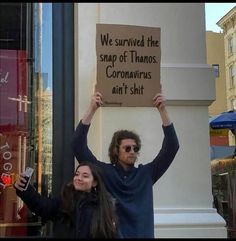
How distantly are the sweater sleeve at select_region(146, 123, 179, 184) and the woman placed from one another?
1.60 feet

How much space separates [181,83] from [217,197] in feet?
17.9

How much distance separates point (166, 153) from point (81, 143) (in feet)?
1.86

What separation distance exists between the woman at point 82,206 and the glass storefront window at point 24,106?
1017mm

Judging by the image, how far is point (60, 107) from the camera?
14.6 feet

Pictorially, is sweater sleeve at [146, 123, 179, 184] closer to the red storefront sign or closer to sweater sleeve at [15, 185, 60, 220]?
sweater sleeve at [15, 185, 60, 220]

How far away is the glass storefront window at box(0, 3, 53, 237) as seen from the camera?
439 cm

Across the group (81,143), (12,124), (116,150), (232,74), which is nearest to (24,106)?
Result: (12,124)

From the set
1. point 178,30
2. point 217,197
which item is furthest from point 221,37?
point 178,30

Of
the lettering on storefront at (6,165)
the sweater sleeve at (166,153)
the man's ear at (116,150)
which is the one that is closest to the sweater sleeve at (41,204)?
the man's ear at (116,150)

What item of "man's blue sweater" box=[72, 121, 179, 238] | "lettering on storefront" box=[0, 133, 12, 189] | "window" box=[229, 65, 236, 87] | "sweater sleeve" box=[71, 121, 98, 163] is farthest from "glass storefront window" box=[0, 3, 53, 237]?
"window" box=[229, 65, 236, 87]

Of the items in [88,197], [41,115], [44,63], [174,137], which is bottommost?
[88,197]

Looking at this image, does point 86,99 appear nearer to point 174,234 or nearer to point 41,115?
point 41,115

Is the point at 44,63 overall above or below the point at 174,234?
above

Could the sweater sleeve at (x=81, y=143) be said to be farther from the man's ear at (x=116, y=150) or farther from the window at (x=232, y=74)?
the window at (x=232, y=74)
